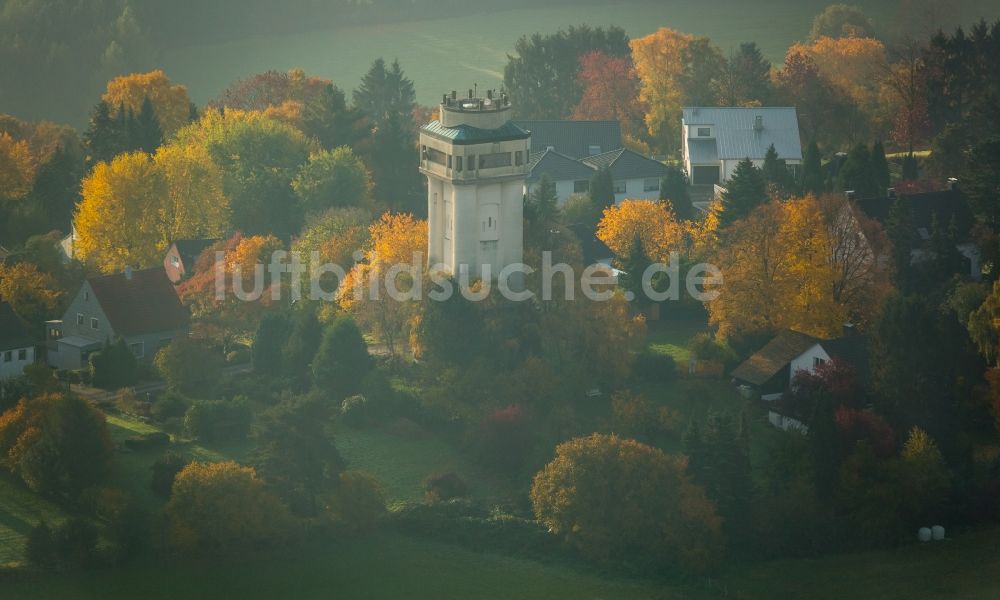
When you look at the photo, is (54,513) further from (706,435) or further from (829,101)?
(829,101)

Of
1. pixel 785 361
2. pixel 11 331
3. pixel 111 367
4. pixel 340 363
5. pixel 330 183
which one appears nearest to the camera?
pixel 785 361

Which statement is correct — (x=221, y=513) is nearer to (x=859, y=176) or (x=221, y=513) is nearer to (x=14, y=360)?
(x=14, y=360)

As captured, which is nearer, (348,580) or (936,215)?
(348,580)

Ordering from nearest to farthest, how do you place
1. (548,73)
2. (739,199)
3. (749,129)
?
(739,199)
(749,129)
(548,73)

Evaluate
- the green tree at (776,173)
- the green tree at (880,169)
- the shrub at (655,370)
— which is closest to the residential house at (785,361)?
the shrub at (655,370)

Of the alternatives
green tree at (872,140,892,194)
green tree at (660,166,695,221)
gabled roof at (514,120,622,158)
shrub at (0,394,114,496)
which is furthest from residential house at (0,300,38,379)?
green tree at (872,140,892,194)

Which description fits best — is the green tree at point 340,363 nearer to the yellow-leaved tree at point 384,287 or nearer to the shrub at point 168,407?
the yellow-leaved tree at point 384,287

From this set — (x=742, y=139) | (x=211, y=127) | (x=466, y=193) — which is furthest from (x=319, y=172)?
(x=742, y=139)

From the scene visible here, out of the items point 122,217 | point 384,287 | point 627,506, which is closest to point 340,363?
point 384,287

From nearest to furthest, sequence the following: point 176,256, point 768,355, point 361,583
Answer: point 361,583 < point 768,355 < point 176,256
